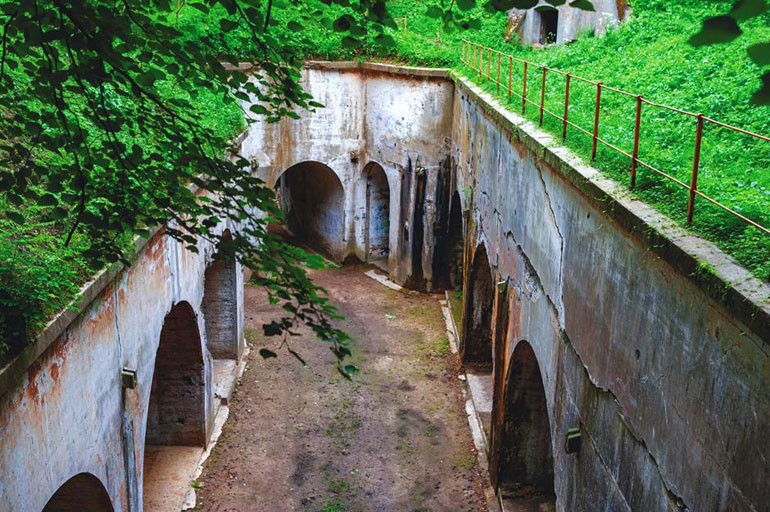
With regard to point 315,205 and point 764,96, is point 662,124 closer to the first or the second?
point 764,96

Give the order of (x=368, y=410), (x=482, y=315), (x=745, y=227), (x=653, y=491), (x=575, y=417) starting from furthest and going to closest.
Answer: (x=482, y=315) < (x=368, y=410) < (x=575, y=417) < (x=653, y=491) < (x=745, y=227)

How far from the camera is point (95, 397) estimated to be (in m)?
6.65

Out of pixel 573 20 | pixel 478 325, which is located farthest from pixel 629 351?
pixel 573 20

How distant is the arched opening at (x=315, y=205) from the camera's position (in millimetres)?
19734

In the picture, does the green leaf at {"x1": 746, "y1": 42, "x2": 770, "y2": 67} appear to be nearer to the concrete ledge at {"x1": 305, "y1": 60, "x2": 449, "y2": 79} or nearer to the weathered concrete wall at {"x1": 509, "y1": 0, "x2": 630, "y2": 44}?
the weathered concrete wall at {"x1": 509, "y1": 0, "x2": 630, "y2": 44}

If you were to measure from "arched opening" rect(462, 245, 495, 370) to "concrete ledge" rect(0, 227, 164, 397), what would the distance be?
7.87 meters

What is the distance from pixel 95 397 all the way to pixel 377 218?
44.2 ft

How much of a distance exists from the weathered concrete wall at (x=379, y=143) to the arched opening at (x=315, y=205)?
303 mm

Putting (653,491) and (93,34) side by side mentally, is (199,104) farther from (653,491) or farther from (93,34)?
(653,491)

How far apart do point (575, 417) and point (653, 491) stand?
5.68ft

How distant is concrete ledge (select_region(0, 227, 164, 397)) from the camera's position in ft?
15.9

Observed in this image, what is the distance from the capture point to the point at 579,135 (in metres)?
7.66

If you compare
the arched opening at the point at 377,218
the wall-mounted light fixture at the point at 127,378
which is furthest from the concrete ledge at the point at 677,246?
the arched opening at the point at 377,218

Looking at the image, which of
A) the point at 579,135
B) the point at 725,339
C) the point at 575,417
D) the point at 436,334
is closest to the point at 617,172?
the point at 579,135
